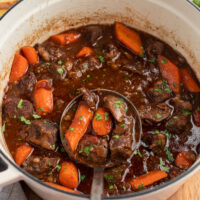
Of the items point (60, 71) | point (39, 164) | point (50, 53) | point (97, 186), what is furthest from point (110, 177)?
point (50, 53)

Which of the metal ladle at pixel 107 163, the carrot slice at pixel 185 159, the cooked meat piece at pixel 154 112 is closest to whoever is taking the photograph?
the metal ladle at pixel 107 163

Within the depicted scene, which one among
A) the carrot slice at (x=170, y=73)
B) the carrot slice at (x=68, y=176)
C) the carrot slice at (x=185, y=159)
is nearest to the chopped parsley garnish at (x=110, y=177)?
the carrot slice at (x=68, y=176)

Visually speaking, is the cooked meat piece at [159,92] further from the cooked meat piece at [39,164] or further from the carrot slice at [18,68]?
the carrot slice at [18,68]

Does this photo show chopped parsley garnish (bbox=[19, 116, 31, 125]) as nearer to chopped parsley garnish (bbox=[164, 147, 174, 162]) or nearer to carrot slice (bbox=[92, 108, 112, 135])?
carrot slice (bbox=[92, 108, 112, 135])

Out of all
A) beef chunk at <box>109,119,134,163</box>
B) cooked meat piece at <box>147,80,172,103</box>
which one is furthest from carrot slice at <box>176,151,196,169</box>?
cooked meat piece at <box>147,80,172,103</box>

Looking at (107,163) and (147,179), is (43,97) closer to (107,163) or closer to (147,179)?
(107,163)

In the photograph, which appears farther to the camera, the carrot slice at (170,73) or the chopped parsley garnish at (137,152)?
the carrot slice at (170,73)
